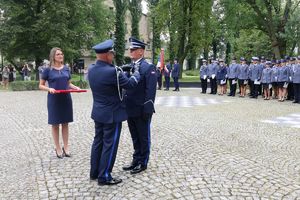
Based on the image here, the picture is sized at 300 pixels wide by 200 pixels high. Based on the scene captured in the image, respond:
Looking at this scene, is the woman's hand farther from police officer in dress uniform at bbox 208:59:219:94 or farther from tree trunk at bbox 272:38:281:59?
tree trunk at bbox 272:38:281:59

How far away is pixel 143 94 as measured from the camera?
5441 millimetres

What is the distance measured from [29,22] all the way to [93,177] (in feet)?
92.7

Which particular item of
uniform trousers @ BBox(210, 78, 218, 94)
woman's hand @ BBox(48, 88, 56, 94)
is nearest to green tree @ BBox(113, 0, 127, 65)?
uniform trousers @ BBox(210, 78, 218, 94)

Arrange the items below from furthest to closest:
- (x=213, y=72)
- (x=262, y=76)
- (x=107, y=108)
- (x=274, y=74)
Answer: (x=213, y=72) → (x=262, y=76) → (x=274, y=74) → (x=107, y=108)

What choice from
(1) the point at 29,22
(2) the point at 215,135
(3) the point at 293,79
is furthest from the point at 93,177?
(1) the point at 29,22

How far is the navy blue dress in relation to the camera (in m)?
6.21

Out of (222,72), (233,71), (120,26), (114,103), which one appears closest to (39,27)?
(222,72)

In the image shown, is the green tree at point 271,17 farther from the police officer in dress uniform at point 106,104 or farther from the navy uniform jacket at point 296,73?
the police officer in dress uniform at point 106,104

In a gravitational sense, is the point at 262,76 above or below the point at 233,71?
below

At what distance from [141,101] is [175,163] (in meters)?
1.23

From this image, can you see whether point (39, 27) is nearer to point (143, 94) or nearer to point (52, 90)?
point (52, 90)

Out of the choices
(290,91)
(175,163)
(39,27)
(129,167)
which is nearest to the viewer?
(129,167)

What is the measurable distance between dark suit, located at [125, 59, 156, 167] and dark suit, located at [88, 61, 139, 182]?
0.36 meters

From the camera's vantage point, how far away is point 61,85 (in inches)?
248
